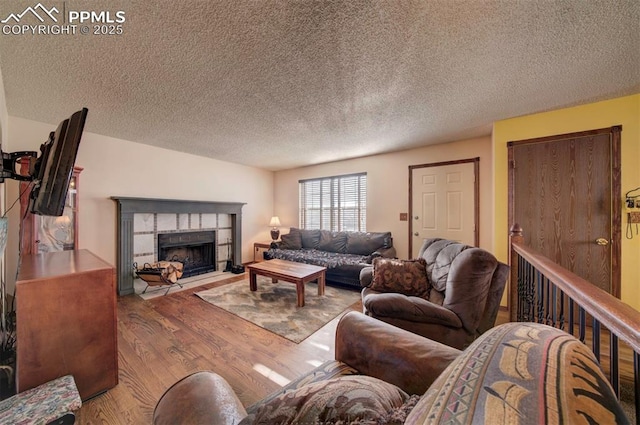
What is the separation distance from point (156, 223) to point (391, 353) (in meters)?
4.22

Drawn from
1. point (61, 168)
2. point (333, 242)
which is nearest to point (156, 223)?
point (61, 168)

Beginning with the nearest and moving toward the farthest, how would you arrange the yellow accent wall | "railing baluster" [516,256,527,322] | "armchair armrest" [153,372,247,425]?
"armchair armrest" [153,372,247,425], "railing baluster" [516,256,527,322], the yellow accent wall

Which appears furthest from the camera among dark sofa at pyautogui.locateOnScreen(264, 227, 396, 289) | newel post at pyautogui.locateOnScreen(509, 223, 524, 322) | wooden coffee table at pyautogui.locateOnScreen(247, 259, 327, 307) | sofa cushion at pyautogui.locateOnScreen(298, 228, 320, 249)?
sofa cushion at pyautogui.locateOnScreen(298, 228, 320, 249)

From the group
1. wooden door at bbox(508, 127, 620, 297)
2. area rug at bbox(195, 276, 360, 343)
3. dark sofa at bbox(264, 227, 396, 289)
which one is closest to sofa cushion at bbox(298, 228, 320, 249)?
dark sofa at bbox(264, 227, 396, 289)

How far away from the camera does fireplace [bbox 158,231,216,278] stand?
404cm

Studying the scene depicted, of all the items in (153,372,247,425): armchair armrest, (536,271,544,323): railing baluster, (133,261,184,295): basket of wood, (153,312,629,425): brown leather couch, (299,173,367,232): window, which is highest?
(299,173,367,232): window

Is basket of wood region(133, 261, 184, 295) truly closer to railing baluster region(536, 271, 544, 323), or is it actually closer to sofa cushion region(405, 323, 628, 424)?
sofa cushion region(405, 323, 628, 424)

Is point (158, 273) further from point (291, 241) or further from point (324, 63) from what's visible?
point (324, 63)

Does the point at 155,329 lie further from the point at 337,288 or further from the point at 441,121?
the point at 441,121

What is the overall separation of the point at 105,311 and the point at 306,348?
1.53 metres

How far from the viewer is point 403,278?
2.12 meters

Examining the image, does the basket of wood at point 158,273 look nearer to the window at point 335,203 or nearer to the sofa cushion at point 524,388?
the window at point 335,203

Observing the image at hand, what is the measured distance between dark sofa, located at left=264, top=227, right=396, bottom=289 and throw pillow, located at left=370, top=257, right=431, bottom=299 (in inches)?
52.9

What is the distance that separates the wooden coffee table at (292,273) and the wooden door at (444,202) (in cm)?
183
